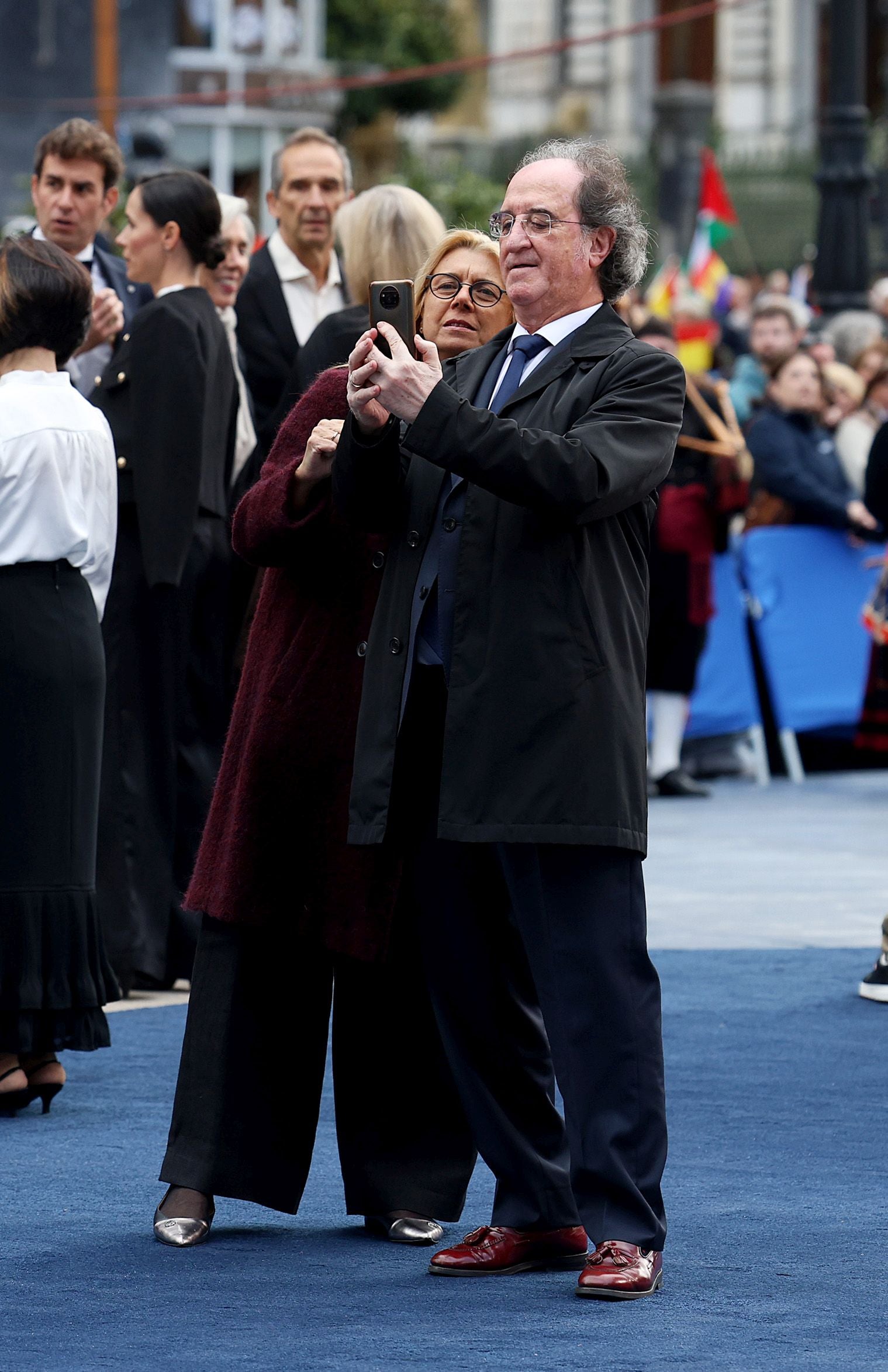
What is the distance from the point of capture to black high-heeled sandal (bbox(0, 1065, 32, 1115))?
6.10 metres

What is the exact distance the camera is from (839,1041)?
6895 mm

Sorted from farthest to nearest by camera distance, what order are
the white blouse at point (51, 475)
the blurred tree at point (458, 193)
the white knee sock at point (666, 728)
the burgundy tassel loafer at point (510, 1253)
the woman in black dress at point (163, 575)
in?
the blurred tree at point (458, 193)
the white knee sock at point (666, 728)
the woman in black dress at point (163, 575)
the white blouse at point (51, 475)
the burgundy tassel loafer at point (510, 1253)

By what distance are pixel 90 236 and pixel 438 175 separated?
3274 centimetres

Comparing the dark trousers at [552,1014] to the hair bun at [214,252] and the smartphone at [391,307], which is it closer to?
the smartphone at [391,307]

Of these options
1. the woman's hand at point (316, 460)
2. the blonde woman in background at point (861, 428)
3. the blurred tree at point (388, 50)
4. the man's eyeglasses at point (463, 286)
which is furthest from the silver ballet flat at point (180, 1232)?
the blurred tree at point (388, 50)

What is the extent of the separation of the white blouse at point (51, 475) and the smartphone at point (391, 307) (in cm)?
171

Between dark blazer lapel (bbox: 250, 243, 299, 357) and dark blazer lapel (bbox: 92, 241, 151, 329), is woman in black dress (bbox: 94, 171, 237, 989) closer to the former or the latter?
dark blazer lapel (bbox: 92, 241, 151, 329)

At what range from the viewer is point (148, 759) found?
24.6 feet

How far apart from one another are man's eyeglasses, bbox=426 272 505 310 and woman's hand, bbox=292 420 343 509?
40 centimetres

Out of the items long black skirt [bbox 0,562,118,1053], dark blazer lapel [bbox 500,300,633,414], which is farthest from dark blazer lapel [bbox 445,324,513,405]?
long black skirt [bbox 0,562,118,1053]

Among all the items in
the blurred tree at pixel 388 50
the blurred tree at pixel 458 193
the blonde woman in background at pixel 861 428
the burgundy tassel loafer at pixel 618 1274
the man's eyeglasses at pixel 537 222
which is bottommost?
the burgundy tassel loafer at pixel 618 1274

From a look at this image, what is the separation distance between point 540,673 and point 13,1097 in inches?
92.0

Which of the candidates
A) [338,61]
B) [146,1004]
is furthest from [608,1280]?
[338,61]

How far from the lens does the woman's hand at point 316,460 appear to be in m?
4.76
